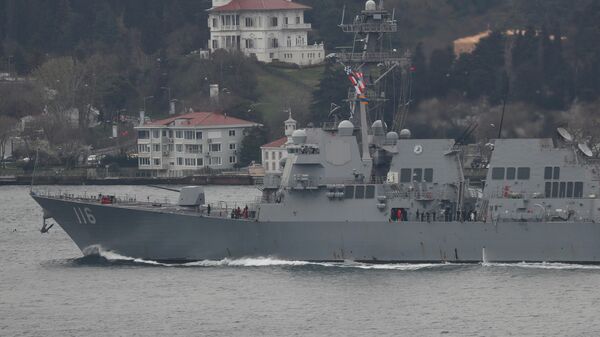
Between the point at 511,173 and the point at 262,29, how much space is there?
53.4 metres

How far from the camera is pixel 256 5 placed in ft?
324

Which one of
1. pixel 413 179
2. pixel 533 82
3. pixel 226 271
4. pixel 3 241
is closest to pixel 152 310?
pixel 226 271

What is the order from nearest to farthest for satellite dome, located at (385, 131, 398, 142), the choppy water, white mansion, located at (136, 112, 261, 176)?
the choppy water → satellite dome, located at (385, 131, 398, 142) → white mansion, located at (136, 112, 261, 176)

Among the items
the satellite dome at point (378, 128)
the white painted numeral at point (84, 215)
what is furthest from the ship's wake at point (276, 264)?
the satellite dome at point (378, 128)

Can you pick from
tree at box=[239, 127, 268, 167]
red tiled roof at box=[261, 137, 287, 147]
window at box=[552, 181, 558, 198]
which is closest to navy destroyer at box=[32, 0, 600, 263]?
window at box=[552, 181, 558, 198]

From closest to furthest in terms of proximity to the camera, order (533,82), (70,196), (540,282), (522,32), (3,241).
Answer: (540,282) < (70,196) < (3,241) < (533,82) < (522,32)

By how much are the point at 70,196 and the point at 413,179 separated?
34.7ft

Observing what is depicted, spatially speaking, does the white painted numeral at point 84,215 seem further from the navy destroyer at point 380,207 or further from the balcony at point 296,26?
the balcony at point 296,26

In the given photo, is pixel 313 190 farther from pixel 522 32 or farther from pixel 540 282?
pixel 522 32

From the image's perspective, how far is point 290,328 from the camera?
126ft

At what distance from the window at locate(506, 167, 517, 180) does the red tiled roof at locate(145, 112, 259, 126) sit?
123 ft

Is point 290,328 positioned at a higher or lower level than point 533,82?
lower

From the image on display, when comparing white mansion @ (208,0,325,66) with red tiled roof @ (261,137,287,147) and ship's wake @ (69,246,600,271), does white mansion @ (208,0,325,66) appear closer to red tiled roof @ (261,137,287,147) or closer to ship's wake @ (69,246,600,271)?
red tiled roof @ (261,137,287,147)

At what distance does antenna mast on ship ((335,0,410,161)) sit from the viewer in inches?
1823
